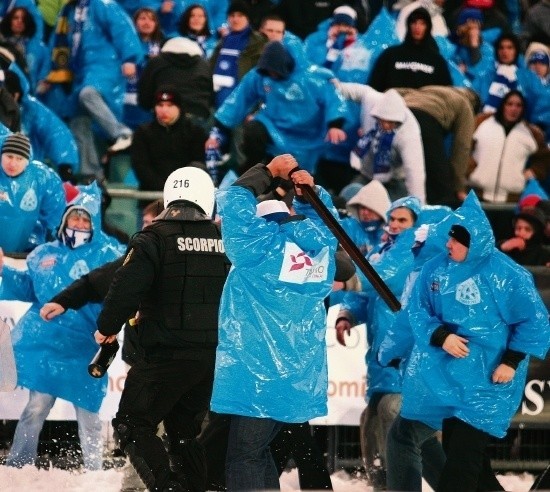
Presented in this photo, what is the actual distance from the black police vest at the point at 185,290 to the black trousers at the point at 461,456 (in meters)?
1.49

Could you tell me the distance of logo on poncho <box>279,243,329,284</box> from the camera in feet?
27.9

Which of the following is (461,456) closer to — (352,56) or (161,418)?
(161,418)

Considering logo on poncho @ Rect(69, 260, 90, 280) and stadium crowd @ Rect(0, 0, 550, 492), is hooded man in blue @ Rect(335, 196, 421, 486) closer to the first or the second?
stadium crowd @ Rect(0, 0, 550, 492)

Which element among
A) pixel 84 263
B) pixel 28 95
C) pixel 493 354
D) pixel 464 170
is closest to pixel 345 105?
pixel 464 170

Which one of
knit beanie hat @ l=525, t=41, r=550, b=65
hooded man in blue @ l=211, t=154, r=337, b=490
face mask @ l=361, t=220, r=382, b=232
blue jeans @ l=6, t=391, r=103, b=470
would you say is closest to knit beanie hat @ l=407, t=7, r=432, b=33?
knit beanie hat @ l=525, t=41, r=550, b=65

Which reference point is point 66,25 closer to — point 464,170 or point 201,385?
point 464,170

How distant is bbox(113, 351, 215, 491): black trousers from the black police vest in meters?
0.15

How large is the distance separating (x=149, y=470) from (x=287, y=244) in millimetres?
1550

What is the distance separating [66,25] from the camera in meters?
15.8

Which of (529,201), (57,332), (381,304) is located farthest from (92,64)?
(381,304)

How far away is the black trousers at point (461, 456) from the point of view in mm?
8852

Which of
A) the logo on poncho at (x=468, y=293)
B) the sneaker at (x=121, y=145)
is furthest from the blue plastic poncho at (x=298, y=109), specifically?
the logo on poncho at (x=468, y=293)

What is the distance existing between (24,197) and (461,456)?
5177 millimetres

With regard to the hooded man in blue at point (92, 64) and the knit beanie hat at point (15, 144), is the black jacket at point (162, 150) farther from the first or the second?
the knit beanie hat at point (15, 144)
